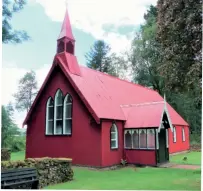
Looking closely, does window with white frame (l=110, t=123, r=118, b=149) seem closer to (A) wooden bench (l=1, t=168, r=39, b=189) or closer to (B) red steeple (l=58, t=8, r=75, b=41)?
(B) red steeple (l=58, t=8, r=75, b=41)

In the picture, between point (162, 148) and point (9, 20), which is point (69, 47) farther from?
point (162, 148)

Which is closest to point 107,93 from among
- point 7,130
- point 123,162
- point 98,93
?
point 98,93

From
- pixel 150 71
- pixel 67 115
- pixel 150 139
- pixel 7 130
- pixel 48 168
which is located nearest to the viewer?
pixel 48 168

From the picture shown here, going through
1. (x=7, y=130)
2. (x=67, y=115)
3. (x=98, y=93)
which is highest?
(x=98, y=93)

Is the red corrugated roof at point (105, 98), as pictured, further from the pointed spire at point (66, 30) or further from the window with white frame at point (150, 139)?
the pointed spire at point (66, 30)

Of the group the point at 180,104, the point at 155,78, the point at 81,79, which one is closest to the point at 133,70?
the point at 155,78

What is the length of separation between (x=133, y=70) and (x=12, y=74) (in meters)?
11.4

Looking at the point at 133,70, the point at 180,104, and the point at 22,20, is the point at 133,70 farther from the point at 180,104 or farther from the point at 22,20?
the point at 22,20

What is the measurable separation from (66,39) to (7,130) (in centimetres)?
770

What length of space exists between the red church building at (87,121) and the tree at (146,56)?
4.84m

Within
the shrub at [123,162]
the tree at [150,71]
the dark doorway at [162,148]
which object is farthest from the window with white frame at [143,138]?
the tree at [150,71]

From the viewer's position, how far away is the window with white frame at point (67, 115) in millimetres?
9820

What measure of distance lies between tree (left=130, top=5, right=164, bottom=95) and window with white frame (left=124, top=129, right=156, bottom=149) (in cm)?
521

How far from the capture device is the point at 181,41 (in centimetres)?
683
